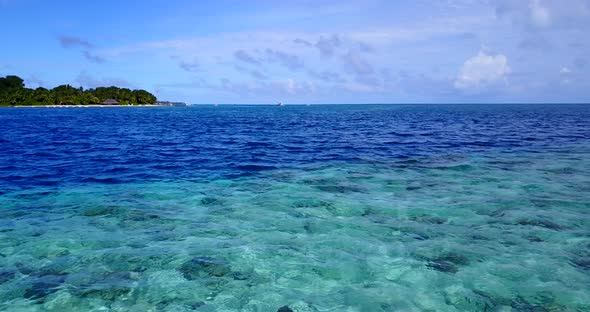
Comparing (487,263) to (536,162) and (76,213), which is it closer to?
(76,213)

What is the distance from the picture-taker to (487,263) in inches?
390

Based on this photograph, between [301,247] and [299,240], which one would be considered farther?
[299,240]

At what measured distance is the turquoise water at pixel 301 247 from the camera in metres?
8.40

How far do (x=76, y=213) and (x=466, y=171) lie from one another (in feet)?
61.5

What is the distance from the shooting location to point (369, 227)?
12.7 meters

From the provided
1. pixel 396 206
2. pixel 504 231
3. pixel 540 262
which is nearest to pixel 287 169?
pixel 396 206

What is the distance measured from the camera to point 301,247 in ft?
36.8

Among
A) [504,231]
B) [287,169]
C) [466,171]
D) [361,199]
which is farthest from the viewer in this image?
[287,169]

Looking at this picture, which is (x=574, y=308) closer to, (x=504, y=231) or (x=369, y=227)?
(x=504, y=231)

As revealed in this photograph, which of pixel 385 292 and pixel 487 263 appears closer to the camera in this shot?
pixel 385 292

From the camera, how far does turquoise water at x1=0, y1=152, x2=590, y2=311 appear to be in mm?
8398

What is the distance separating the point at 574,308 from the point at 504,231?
175 inches

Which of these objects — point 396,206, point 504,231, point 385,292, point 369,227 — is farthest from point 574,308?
point 396,206

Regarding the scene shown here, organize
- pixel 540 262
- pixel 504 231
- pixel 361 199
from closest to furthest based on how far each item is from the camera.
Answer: pixel 540 262 < pixel 504 231 < pixel 361 199
